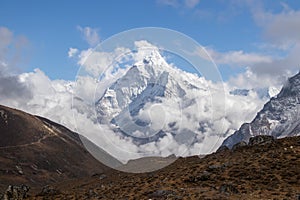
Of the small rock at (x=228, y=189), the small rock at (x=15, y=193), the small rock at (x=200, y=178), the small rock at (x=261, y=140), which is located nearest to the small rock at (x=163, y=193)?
the small rock at (x=228, y=189)

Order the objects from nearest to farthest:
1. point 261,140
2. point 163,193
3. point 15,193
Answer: point 163,193, point 15,193, point 261,140

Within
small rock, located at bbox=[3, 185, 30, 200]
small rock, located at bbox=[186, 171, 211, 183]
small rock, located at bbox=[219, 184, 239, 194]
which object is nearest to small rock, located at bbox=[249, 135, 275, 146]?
small rock, located at bbox=[186, 171, 211, 183]

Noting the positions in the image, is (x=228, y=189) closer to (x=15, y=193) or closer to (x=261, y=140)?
(x=261, y=140)

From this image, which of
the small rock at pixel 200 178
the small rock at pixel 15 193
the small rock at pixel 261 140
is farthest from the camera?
the small rock at pixel 261 140

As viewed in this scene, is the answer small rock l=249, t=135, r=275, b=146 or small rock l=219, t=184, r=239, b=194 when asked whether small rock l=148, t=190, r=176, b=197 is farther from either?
small rock l=249, t=135, r=275, b=146

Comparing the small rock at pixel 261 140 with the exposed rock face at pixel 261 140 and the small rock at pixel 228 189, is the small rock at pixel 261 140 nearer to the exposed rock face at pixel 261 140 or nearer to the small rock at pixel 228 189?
the exposed rock face at pixel 261 140

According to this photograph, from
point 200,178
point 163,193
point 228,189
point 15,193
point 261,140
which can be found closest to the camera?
point 228,189

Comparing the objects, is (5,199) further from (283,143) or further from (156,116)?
(283,143)

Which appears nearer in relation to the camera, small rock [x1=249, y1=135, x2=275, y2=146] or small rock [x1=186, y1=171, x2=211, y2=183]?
small rock [x1=186, y1=171, x2=211, y2=183]

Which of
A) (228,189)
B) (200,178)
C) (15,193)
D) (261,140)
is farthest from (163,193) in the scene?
(261,140)

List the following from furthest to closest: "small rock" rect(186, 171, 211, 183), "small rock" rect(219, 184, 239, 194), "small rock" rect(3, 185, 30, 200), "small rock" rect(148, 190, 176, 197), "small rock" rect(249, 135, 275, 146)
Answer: "small rock" rect(249, 135, 275, 146) → "small rock" rect(3, 185, 30, 200) → "small rock" rect(186, 171, 211, 183) → "small rock" rect(148, 190, 176, 197) → "small rock" rect(219, 184, 239, 194)

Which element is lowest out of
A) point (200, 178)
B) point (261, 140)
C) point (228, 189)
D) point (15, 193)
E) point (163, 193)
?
point (228, 189)
